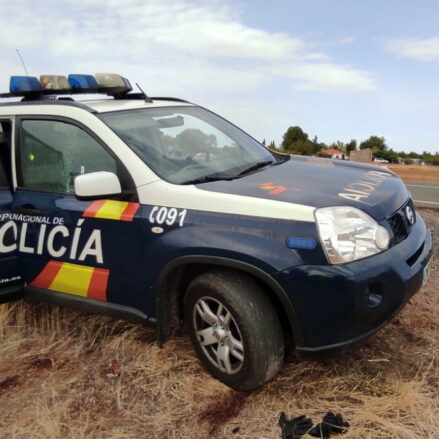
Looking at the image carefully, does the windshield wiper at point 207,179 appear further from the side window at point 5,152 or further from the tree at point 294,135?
the tree at point 294,135

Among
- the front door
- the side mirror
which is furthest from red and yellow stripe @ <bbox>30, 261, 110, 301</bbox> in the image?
the side mirror

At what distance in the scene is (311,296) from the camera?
2.42 m

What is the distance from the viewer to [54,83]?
3686 mm

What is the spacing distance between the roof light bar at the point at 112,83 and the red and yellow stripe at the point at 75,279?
58.7 inches

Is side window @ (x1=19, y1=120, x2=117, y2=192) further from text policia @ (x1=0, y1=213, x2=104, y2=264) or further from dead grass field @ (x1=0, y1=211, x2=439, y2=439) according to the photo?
dead grass field @ (x1=0, y1=211, x2=439, y2=439)

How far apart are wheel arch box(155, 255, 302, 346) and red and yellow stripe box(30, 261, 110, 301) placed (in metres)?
0.42

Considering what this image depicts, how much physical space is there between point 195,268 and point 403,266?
1.15m

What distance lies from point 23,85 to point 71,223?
4.10ft

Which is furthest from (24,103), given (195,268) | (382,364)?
(382,364)

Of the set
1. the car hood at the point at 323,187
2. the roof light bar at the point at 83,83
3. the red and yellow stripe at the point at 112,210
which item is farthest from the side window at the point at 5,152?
the car hood at the point at 323,187

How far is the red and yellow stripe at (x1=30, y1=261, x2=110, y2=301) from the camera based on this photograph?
122 inches

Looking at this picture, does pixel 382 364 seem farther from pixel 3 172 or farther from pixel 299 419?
pixel 3 172

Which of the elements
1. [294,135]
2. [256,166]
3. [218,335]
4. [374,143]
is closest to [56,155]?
[256,166]

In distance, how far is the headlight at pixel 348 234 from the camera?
2.40 m
